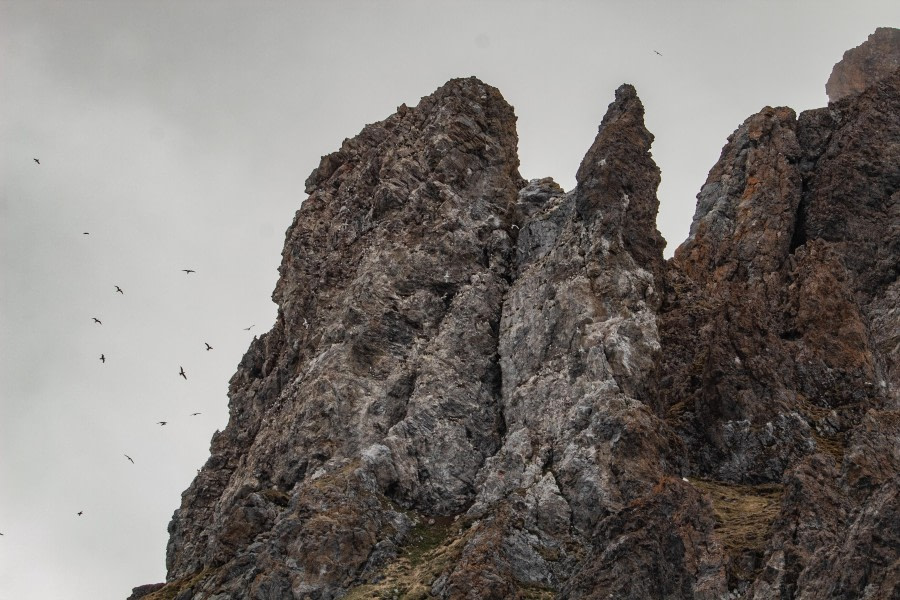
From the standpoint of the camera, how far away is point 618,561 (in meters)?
45.1

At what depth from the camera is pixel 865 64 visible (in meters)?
165

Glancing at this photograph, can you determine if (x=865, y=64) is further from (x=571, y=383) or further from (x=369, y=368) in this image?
(x=571, y=383)

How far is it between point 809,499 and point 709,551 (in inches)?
186

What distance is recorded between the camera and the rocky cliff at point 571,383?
4719cm

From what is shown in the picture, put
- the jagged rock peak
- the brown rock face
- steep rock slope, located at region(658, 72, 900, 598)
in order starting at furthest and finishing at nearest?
the brown rock face, the jagged rock peak, steep rock slope, located at region(658, 72, 900, 598)

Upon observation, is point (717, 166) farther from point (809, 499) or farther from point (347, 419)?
point (809, 499)

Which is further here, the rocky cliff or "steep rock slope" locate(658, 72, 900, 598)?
the rocky cliff

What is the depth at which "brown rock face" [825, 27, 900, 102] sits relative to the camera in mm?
158125

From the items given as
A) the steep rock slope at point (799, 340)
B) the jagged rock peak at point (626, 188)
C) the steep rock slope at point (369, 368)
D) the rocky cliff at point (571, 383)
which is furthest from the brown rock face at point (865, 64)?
the jagged rock peak at point (626, 188)

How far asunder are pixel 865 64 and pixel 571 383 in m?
124

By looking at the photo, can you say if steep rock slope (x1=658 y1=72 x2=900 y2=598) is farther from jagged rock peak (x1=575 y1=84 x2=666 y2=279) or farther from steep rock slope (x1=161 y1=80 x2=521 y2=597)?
steep rock slope (x1=161 y1=80 x2=521 y2=597)

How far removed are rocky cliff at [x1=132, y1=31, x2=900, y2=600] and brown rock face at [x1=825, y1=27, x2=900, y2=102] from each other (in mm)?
83455

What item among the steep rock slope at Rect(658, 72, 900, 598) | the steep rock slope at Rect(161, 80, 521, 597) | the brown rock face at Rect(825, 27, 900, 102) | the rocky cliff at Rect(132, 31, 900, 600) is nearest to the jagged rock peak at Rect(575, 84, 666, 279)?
the rocky cliff at Rect(132, 31, 900, 600)

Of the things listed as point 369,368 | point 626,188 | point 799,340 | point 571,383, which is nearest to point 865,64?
point 626,188
